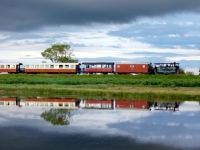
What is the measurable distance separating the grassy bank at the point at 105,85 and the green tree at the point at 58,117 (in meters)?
15.0

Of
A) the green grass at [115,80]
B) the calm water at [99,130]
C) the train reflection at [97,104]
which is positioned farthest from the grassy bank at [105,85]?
the calm water at [99,130]

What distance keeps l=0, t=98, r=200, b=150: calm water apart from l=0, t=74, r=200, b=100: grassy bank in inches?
586

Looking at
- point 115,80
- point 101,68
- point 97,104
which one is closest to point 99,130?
point 97,104

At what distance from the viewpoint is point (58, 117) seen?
67.9 feet

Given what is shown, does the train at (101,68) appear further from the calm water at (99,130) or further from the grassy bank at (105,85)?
the calm water at (99,130)

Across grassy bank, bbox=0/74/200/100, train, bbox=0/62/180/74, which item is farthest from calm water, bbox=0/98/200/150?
train, bbox=0/62/180/74

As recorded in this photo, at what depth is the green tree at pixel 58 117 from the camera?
18.8 m

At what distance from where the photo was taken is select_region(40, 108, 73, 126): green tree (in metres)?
18.8

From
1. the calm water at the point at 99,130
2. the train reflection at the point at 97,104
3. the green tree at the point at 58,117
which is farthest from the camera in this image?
the train reflection at the point at 97,104

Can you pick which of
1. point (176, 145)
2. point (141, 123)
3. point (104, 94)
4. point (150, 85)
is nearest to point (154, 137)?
point (176, 145)

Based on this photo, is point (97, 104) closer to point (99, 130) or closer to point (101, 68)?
point (99, 130)

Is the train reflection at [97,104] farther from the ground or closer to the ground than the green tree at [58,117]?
closer to the ground

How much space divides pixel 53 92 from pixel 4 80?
58.0 ft

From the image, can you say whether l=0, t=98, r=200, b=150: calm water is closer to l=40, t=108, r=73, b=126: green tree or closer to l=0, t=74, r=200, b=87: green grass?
l=40, t=108, r=73, b=126: green tree
